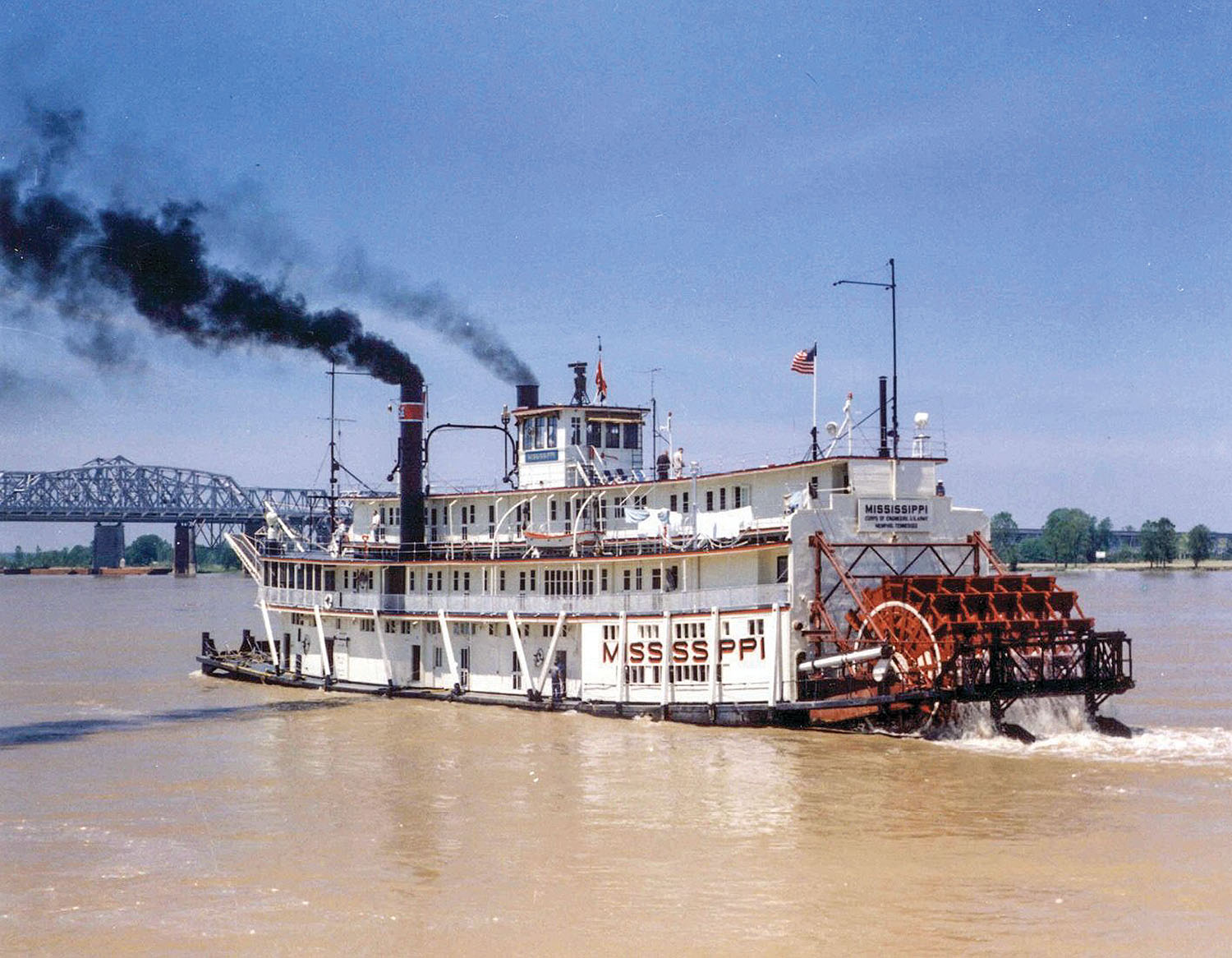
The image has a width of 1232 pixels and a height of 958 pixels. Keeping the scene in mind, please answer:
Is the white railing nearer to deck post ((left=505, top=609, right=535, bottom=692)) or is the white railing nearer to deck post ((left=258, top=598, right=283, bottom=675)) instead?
deck post ((left=505, top=609, right=535, bottom=692))

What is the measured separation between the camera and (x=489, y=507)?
4238 centimetres

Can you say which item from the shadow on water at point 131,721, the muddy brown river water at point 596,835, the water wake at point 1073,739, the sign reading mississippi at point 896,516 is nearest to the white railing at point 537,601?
the sign reading mississippi at point 896,516

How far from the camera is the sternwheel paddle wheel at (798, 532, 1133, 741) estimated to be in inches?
1209

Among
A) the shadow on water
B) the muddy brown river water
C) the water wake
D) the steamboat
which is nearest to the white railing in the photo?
the steamboat

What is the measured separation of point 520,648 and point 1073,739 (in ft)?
46.8

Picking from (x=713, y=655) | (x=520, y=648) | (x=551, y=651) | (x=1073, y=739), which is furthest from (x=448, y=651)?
(x=1073, y=739)

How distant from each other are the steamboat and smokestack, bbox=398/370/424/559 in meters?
0.07

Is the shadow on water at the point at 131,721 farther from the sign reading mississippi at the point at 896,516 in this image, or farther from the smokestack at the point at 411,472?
the sign reading mississippi at the point at 896,516

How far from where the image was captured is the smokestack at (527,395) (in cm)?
4475

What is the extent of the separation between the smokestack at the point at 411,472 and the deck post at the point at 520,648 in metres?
5.74

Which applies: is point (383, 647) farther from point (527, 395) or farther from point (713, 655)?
point (713, 655)

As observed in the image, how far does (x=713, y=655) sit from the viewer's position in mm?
33875

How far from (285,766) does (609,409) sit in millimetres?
15823

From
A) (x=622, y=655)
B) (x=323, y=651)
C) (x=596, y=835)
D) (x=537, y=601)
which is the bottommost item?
(x=596, y=835)
